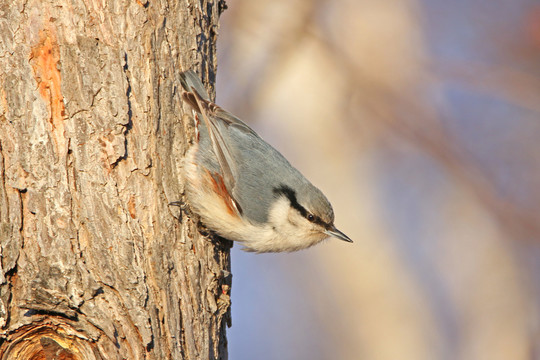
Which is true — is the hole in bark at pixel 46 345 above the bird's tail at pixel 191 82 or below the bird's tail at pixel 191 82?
below

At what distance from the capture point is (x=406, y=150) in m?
4.52

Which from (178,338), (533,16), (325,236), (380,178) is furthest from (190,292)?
(533,16)

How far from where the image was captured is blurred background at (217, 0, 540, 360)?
4.39 m

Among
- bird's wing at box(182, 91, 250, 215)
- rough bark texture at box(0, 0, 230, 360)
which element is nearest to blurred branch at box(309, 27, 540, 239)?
bird's wing at box(182, 91, 250, 215)

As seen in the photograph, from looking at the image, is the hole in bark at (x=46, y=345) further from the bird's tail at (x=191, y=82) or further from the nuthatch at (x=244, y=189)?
the bird's tail at (x=191, y=82)

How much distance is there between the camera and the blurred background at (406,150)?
439cm

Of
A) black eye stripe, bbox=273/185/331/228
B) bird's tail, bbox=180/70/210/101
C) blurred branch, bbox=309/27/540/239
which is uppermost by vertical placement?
blurred branch, bbox=309/27/540/239

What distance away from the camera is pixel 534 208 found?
438 cm

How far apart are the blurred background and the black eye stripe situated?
151 cm

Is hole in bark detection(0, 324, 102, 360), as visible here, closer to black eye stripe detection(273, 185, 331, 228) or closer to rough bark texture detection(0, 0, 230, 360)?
rough bark texture detection(0, 0, 230, 360)

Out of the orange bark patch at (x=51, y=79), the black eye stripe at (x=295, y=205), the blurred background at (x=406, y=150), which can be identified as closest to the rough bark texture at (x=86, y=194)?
the orange bark patch at (x=51, y=79)

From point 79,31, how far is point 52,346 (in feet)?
3.78

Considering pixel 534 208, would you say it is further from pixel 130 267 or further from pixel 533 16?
pixel 130 267

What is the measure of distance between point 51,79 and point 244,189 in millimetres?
977
